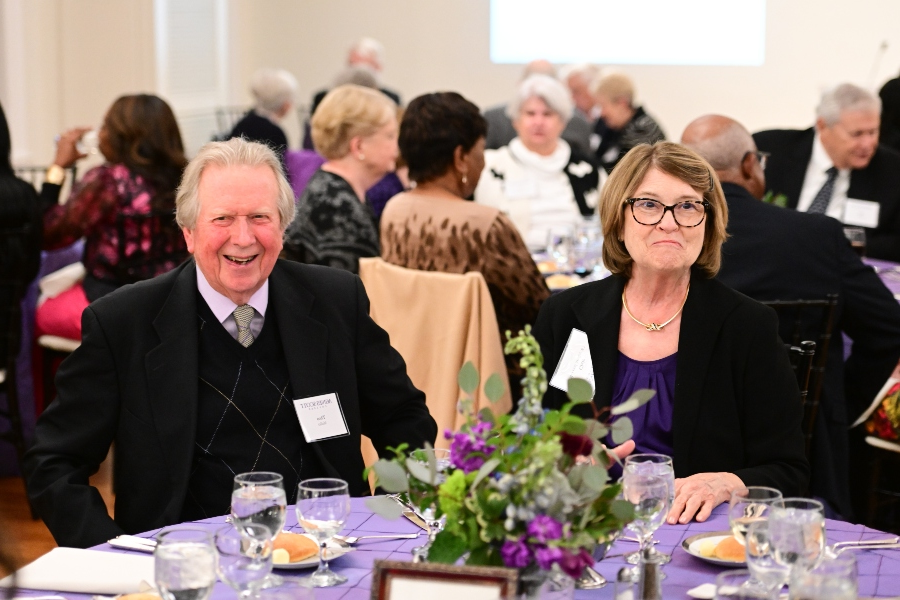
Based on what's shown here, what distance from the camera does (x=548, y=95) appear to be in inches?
245

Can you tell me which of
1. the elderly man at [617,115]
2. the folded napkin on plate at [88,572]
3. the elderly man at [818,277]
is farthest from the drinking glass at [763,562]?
the elderly man at [617,115]

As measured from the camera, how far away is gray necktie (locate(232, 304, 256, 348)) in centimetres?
238

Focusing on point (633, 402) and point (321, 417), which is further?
point (321, 417)

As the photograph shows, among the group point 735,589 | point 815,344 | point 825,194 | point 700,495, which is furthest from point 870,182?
point 735,589

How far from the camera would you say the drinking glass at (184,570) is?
1.46 metres

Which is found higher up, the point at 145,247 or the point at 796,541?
the point at 796,541

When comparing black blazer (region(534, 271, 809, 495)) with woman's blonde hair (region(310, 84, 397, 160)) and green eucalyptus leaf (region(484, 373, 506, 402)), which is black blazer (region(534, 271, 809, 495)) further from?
woman's blonde hair (region(310, 84, 397, 160))

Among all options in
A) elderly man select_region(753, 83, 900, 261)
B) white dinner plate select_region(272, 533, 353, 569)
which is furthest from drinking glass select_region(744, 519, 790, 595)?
elderly man select_region(753, 83, 900, 261)

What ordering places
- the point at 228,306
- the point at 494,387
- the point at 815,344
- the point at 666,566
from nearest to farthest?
the point at 494,387 < the point at 666,566 < the point at 228,306 < the point at 815,344

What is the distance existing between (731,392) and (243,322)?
104cm

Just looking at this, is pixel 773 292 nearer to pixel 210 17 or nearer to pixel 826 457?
pixel 826 457

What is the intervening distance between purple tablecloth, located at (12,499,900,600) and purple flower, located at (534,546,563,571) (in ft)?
1.07

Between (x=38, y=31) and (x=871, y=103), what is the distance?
5328mm

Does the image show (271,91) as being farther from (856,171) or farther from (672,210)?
(672,210)
